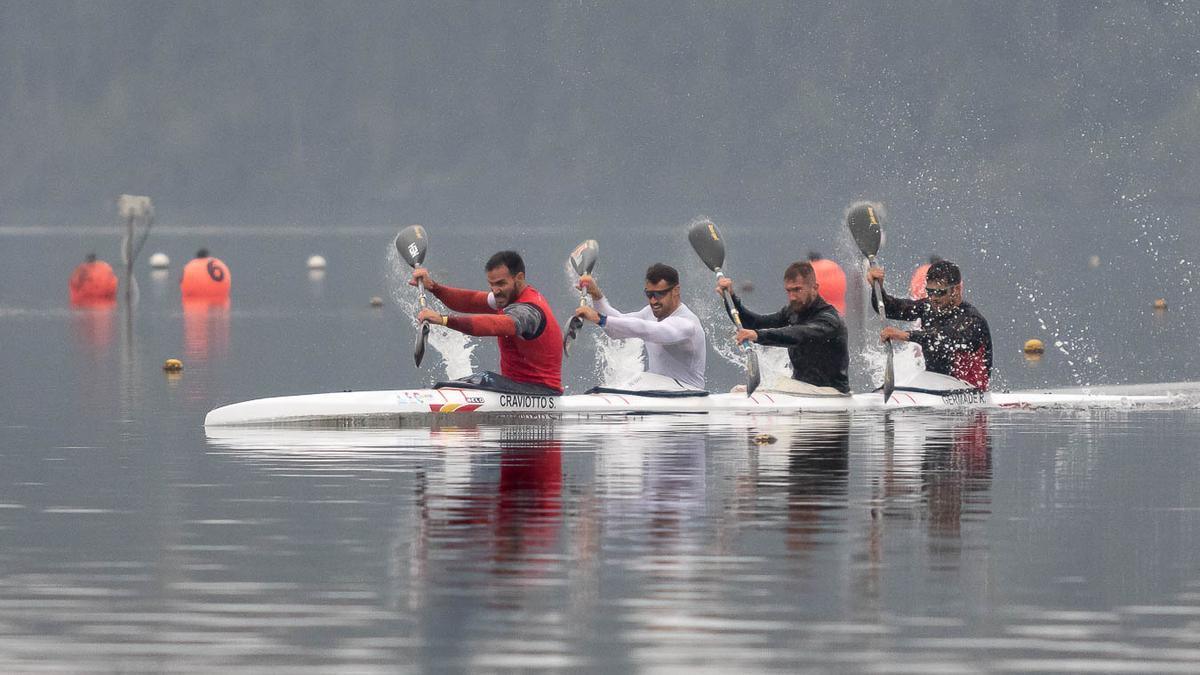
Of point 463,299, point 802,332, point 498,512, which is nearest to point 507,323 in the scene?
point 463,299

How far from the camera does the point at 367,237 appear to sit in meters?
148

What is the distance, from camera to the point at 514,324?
25.4 m

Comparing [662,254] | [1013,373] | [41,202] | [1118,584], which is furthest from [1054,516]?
[41,202]

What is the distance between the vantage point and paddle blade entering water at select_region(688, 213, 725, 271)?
1144 inches

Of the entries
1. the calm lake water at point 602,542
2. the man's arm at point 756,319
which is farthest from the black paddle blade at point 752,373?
the calm lake water at point 602,542

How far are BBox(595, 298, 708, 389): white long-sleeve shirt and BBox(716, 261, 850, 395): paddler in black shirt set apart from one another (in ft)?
2.08

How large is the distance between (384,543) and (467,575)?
1652 mm

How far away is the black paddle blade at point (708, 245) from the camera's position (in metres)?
29.0

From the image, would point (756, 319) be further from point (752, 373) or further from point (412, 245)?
point (412, 245)

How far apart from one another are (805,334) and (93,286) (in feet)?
124

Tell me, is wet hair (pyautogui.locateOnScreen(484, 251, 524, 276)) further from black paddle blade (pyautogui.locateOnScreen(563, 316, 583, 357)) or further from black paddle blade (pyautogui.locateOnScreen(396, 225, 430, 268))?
black paddle blade (pyautogui.locateOnScreen(396, 225, 430, 268))

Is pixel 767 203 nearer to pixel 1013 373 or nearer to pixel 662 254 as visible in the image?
pixel 662 254

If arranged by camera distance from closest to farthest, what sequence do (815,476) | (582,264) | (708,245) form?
1. (815,476)
2. (582,264)
3. (708,245)

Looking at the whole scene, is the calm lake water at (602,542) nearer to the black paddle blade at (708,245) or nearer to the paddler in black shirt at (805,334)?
the paddler in black shirt at (805,334)
